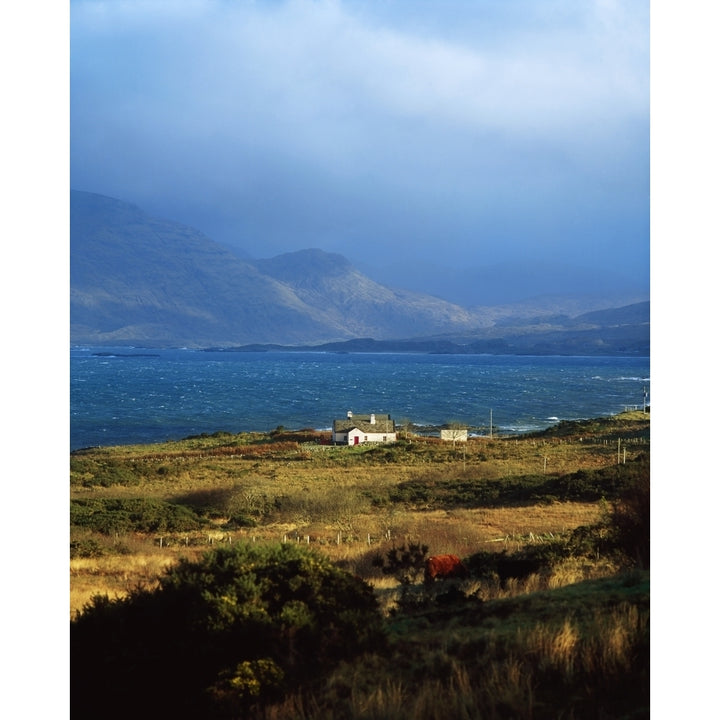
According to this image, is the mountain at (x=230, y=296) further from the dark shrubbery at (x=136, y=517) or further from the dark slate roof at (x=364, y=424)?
the dark shrubbery at (x=136, y=517)

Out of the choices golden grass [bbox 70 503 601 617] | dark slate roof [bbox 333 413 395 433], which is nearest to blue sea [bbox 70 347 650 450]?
dark slate roof [bbox 333 413 395 433]

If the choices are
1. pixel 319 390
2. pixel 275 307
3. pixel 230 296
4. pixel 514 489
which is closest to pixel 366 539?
pixel 514 489

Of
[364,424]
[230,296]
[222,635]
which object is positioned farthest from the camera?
[230,296]

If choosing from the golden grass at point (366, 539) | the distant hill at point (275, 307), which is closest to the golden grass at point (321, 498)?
the golden grass at point (366, 539)

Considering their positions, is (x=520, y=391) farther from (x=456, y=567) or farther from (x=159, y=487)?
(x=159, y=487)

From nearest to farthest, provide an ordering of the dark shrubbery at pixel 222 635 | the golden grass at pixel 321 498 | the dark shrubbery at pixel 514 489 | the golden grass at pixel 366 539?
the dark shrubbery at pixel 222 635 → the golden grass at pixel 366 539 → the golden grass at pixel 321 498 → the dark shrubbery at pixel 514 489

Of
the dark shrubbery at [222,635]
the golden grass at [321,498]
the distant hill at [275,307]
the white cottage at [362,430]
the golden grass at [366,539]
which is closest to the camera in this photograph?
the dark shrubbery at [222,635]

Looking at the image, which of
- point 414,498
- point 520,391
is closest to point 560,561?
point 414,498

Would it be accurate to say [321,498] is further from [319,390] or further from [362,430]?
[319,390]
